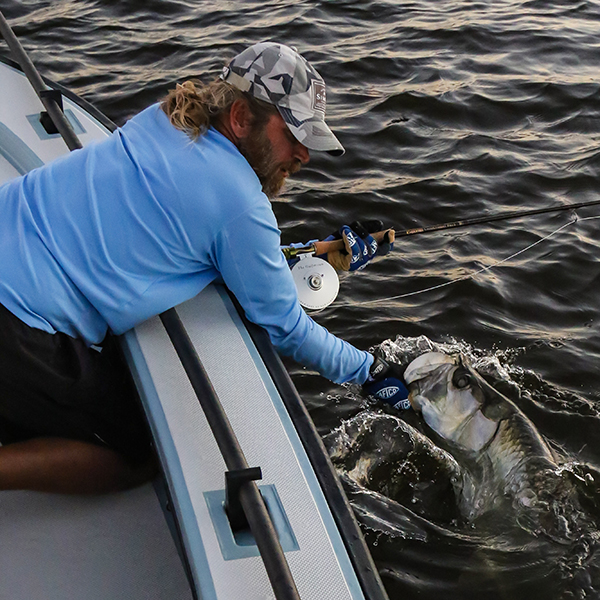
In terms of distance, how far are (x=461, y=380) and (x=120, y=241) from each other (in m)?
1.68

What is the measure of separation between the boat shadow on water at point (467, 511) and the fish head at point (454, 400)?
0.19ft

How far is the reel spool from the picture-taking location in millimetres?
3094

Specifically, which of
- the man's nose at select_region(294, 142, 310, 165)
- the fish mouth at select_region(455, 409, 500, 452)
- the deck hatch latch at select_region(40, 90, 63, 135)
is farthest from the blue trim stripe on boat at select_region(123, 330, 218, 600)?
the fish mouth at select_region(455, 409, 500, 452)

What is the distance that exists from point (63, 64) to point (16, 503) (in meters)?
5.30

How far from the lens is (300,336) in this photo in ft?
8.13

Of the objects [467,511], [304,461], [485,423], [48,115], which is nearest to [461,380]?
[485,423]

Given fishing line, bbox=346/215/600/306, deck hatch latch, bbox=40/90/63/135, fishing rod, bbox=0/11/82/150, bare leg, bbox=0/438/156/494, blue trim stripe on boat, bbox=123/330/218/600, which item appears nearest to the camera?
blue trim stripe on boat, bbox=123/330/218/600

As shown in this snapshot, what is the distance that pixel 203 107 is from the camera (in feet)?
7.15

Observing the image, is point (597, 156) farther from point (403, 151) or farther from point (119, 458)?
point (119, 458)

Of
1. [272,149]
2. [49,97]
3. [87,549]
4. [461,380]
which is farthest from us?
[461,380]

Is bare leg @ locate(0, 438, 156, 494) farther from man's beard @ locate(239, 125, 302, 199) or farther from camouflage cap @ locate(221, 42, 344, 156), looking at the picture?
camouflage cap @ locate(221, 42, 344, 156)

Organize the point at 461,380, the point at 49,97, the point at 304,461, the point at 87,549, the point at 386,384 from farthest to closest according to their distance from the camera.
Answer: the point at 461,380 → the point at 49,97 → the point at 386,384 → the point at 87,549 → the point at 304,461

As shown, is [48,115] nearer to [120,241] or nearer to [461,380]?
[120,241]

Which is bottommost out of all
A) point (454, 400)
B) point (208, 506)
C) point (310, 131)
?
point (454, 400)
